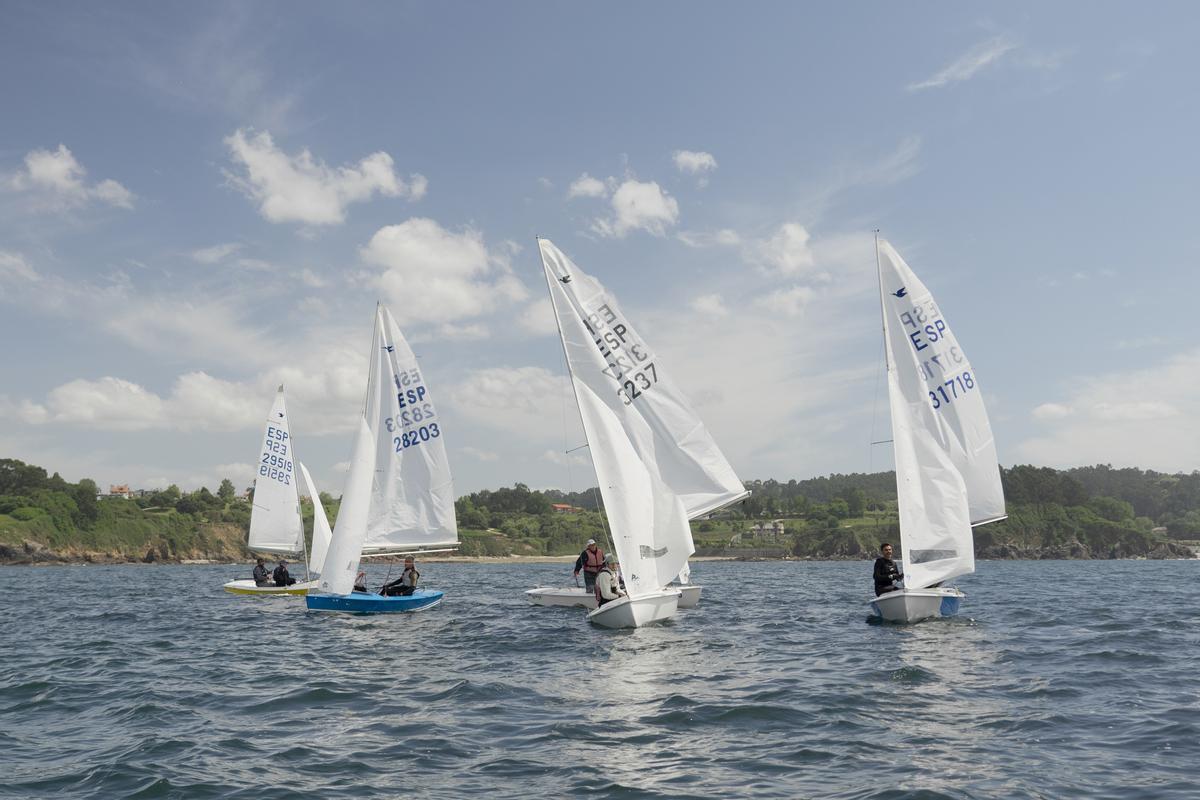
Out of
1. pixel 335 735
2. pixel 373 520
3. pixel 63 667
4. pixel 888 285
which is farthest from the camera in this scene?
pixel 373 520

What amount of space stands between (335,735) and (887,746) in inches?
279

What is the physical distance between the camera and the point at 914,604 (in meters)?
21.7

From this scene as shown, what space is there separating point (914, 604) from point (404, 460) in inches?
666

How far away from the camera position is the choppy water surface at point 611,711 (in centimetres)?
958

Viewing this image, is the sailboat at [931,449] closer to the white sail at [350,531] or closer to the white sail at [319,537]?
the white sail at [350,531]

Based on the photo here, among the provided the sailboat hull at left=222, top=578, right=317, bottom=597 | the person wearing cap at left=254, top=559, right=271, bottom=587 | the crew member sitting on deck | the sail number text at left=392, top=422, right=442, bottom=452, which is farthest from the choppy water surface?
the person wearing cap at left=254, top=559, right=271, bottom=587

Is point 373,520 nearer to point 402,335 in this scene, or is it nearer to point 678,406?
point 402,335

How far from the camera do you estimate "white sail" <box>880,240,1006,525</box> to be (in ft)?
74.7

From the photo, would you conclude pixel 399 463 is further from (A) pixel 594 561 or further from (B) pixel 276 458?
(B) pixel 276 458

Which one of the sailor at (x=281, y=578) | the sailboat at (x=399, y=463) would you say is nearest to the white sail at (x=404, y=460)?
the sailboat at (x=399, y=463)

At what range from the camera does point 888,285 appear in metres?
23.8

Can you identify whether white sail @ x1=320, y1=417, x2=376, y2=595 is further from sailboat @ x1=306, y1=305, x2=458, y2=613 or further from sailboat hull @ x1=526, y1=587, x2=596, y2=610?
sailboat hull @ x1=526, y1=587, x2=596, y2=610

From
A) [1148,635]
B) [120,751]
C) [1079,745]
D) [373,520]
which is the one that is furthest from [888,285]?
[120,751]

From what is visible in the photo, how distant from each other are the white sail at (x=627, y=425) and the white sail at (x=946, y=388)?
6.13 m
